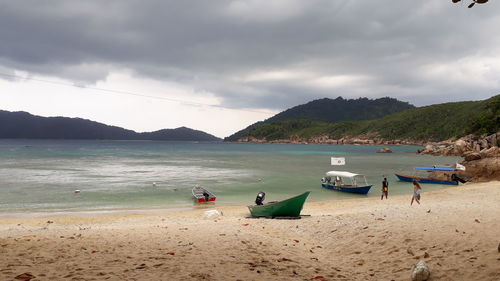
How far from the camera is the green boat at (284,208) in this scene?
726 inches

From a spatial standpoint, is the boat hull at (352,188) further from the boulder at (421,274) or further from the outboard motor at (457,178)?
the boulder at (421,274)

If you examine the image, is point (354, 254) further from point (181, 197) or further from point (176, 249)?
point (181, 197)

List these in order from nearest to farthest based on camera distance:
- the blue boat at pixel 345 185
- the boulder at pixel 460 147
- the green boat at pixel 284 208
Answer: the green boat at pixel 284 208 < the blue boat at pixel 345 185 < the boulder at pixel 460 147

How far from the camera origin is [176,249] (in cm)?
1031

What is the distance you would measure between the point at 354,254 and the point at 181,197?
2510cm

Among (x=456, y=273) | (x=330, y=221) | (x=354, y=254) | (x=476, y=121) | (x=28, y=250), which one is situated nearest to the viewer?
(x=456, y=273)

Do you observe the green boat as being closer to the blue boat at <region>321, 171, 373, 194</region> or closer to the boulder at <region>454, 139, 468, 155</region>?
the blue boat at <region>321, 171, 373, 194</region>

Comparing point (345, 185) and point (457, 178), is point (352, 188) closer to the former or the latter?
point (345, 185)

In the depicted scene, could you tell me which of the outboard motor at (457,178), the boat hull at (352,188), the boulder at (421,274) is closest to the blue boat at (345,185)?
the boat hull at (352,188)

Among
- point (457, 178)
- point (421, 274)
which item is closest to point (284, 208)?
point (421, 274)

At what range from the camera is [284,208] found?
1884 centimetres

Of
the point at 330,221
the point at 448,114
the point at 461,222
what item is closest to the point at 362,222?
the point at 330,221

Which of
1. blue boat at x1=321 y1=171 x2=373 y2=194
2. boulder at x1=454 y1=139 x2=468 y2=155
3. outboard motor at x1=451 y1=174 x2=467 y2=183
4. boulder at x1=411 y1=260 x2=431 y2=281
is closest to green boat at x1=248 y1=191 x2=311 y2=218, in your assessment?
boulder at x1=411 y1=260 x2=431 y2=281

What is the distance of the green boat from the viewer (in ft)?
60.5
